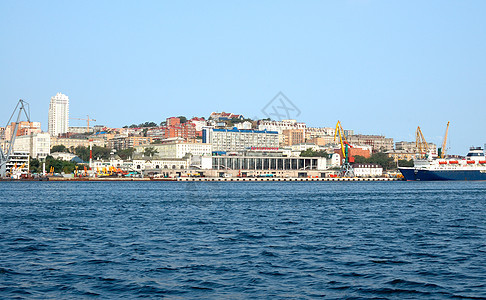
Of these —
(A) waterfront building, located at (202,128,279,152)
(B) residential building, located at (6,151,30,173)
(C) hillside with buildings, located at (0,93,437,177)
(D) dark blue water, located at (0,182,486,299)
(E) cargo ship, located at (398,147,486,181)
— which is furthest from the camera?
(A) waterfront building, located at (202,128,279,152)

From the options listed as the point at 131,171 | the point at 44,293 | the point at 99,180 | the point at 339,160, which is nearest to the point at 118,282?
the point at 44,293

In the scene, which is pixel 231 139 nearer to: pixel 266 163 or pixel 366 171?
pixel 266 163

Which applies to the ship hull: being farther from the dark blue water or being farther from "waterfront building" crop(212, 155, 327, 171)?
the dark blue water

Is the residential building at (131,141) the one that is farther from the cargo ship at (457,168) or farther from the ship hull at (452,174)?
the cargo ship at (457,168)

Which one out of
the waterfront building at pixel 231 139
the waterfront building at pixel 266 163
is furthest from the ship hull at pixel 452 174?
the waterfront building at pixel 231 139

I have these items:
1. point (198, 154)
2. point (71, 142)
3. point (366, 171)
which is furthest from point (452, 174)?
point (71, 142)

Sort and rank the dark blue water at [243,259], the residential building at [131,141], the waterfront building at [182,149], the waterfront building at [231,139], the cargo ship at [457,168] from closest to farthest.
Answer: the dark blue water at [243,259]
the cargo ship at [457,168]
the waterfront building at [182,149]
the waterfront building at [231,139]
the residential building at [131,141]

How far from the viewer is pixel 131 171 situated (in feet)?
427

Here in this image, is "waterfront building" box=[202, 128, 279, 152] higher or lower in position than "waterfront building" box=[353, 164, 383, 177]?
higher

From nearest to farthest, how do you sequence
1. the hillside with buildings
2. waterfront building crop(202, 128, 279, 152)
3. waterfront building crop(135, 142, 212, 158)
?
1. the hillside with buildings
2. waterfront building crop(135, 142, 212, 158)
3. waterfront building crop(202, 128, 279, 152)

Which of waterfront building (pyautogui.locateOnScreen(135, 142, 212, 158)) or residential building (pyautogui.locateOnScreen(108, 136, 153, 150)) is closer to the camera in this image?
waterfront building (pyautogui.locateOnScreen(135, 142, 212, 158))

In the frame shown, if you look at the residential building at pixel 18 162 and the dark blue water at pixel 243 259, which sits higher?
the residential building at pixel 18 162

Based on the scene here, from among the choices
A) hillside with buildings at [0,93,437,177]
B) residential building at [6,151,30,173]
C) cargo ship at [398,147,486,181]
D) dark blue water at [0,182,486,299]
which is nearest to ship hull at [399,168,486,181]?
cargo ship at [398,147,486,181]

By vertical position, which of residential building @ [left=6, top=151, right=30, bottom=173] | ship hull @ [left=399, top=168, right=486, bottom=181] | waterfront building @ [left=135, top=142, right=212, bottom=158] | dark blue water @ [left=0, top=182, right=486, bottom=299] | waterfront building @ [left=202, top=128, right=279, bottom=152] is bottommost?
dark blue water @ [left=0, top=182, right=486, bottom=299]
